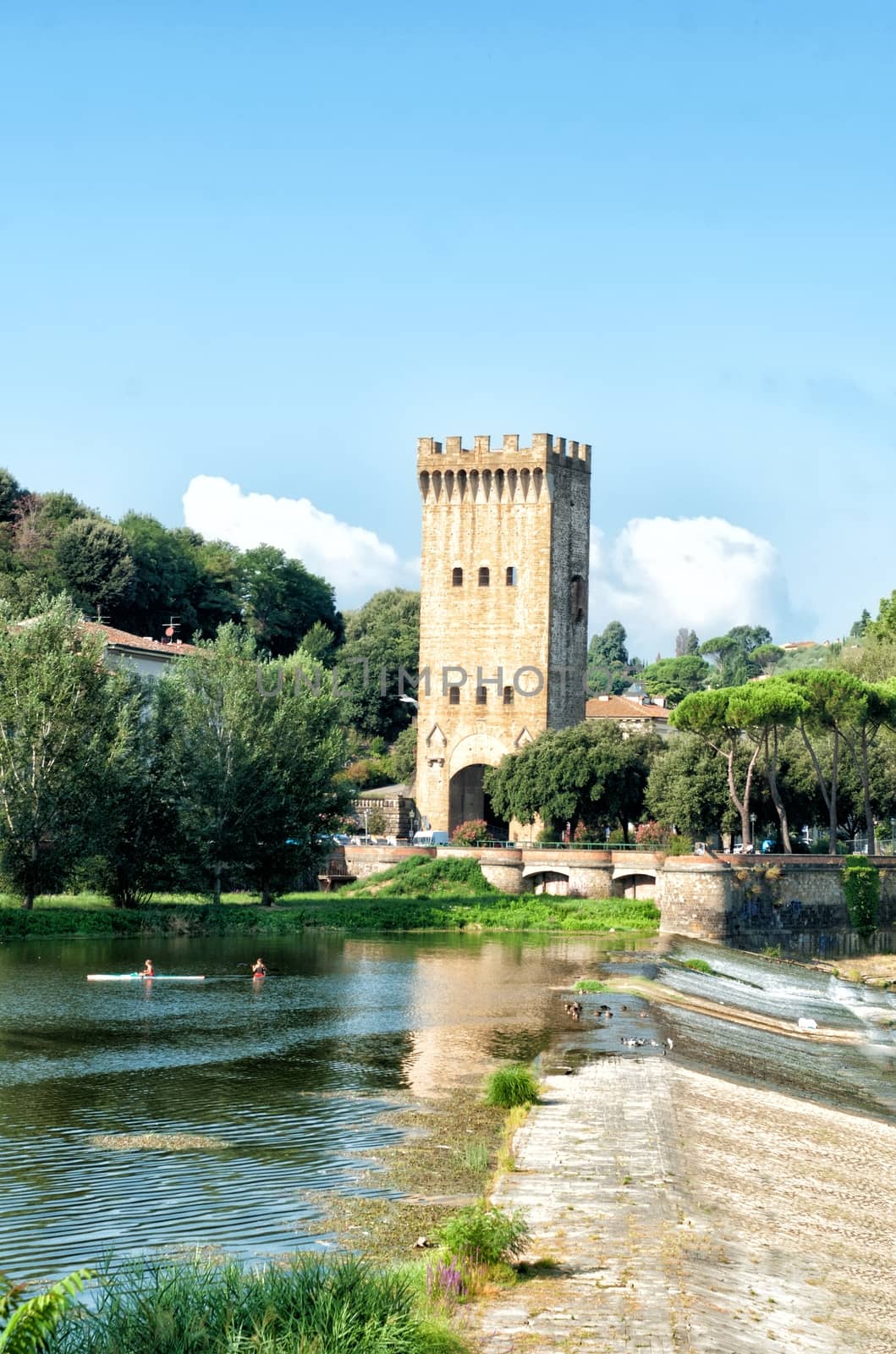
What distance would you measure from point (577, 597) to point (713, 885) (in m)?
24.3

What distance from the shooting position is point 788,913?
5562 cm

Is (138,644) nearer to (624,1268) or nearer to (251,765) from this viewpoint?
(251,765)

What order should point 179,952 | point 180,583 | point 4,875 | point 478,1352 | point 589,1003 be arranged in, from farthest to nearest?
point 180,583, point 4,875, point 179,952, point 589,1003, point 478,1352

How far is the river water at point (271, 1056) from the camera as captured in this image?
1423 centimetres

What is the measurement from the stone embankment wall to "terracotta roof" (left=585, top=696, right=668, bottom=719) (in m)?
42.4

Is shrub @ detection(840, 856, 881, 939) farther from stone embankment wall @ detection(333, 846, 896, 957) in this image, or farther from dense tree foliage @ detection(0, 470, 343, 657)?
dense tree foliage @ detection(0, 470, 343, 657)

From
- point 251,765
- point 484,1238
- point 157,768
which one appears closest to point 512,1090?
point 484,1238

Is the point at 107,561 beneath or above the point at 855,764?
above

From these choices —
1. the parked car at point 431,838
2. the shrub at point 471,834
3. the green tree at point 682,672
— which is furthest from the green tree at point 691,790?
the green tree at point 682,672

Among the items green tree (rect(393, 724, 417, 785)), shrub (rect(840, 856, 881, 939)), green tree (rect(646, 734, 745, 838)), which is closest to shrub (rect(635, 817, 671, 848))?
green tree (rect(646, 734, 745, 838))

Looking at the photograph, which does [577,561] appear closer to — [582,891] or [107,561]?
[582,891]

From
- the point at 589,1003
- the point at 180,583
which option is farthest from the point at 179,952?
the point at 180,583

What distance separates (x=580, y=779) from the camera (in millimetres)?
63469

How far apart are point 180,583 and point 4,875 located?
52.8m
